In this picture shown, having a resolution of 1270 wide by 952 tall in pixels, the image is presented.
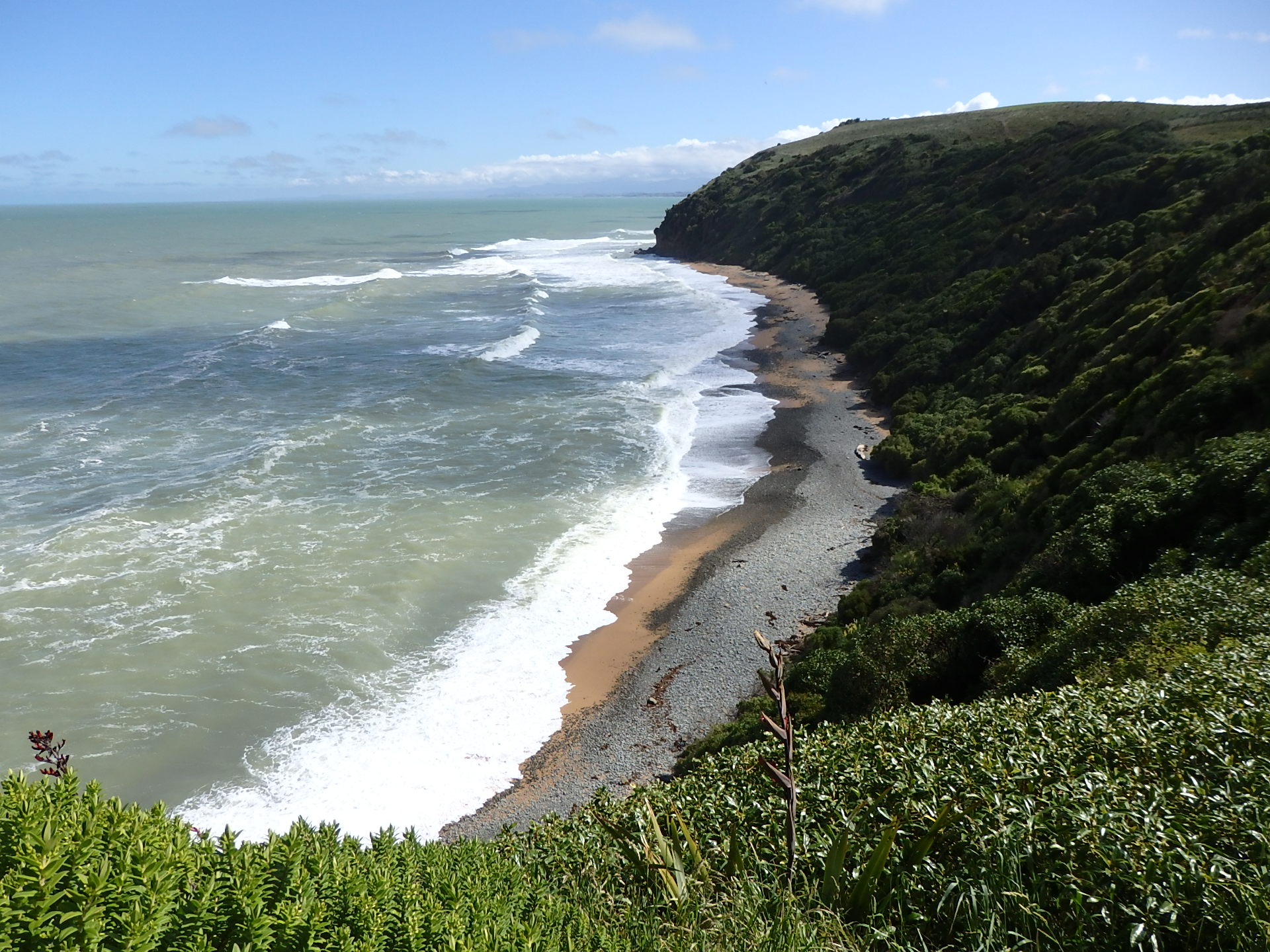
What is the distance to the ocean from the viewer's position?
49.1ft

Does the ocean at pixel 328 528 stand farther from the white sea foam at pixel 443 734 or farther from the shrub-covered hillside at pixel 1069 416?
the shrub-covered hillside at pixel 1069 416

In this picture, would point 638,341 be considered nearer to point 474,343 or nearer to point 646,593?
point 474,343

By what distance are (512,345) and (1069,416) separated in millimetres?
31721

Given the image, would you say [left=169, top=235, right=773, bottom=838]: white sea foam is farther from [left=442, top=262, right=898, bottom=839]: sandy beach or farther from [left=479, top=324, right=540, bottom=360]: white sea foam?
[left=479, top=324, right=540, bottom=360]: white sea foam

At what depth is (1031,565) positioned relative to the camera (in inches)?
595

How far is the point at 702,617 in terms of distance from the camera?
760 inches

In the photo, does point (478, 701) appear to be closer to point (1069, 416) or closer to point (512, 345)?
point (1069, 416)

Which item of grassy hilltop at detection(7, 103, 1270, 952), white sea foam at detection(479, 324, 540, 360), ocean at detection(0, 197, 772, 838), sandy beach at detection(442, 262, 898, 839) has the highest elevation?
grassy hilltop at detection(7, 103, 1270, 952)

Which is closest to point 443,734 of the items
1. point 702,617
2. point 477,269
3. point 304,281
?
point 702,617

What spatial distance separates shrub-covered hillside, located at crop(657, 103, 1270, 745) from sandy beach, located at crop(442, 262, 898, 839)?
4.42 ft

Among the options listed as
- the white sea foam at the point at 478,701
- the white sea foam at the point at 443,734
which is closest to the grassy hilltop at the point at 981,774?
the white sea foam at the point at 443,734

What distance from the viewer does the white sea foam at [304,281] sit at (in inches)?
2830

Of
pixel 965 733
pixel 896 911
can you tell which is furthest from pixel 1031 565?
pixel 896 911

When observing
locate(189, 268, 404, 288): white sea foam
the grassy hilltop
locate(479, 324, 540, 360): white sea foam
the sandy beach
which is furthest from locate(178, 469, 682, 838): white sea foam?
locate(189, 268, 404, 288): white sea foam
